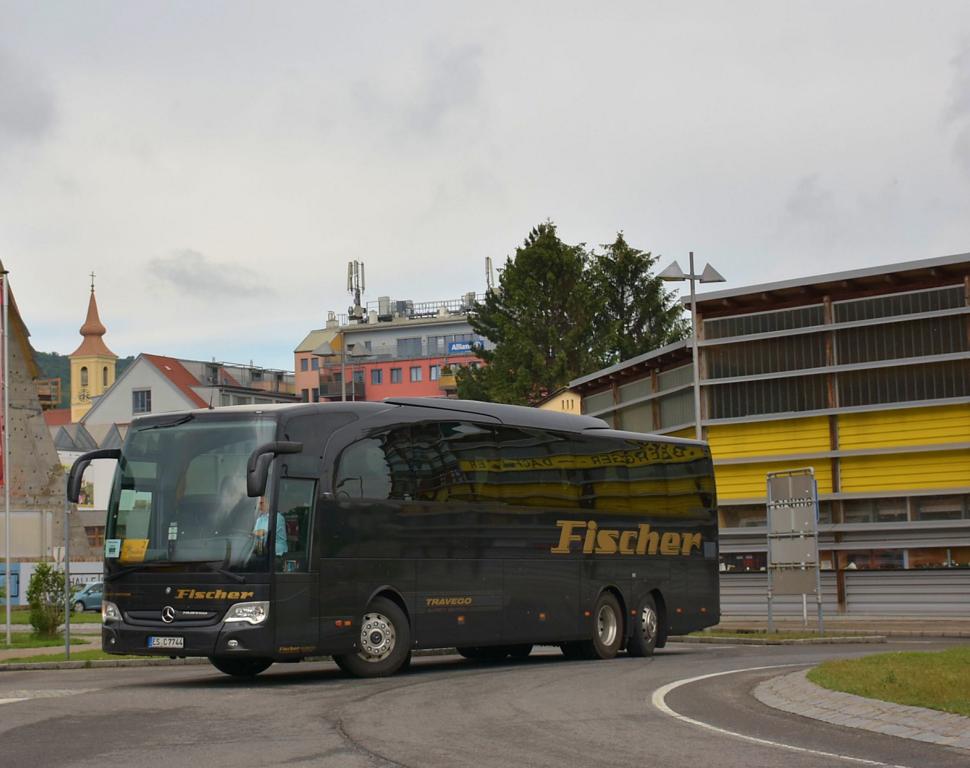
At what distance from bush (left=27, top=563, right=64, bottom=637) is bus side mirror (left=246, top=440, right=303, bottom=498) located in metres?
15.7

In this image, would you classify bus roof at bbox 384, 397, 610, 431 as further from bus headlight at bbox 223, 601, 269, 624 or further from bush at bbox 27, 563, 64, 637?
bush at bbox 27, 563, 64, 637

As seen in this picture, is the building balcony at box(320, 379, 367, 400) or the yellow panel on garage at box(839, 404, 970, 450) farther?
the building balcony at box(320, 379, 367, 400)

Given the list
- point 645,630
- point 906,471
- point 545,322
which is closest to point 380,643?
point 645,630

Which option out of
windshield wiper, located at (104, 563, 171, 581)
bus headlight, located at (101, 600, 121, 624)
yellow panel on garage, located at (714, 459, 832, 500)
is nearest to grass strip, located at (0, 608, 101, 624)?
yellow panel on garage, located at (714, 459, 832, 500)

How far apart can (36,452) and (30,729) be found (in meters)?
62.0

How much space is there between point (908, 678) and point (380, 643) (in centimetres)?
698

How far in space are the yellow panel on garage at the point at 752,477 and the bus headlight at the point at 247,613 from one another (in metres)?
25.7

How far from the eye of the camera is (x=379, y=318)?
5748 inches

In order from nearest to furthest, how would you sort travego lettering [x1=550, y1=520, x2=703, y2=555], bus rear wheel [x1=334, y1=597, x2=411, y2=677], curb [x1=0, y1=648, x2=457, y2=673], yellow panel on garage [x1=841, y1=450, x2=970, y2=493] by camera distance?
bus rear wheel [x1=334, y1=597, x2=411, y2=677]
travego lettering [x1=550, y1=520, x2=703, y2=555]
curb [x1=0, y1=648, x2=457, y2=673]
yellow panel on garage [x1=841, y1=450, x2=970, y2=493]

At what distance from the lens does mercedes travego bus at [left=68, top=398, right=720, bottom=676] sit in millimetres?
18516

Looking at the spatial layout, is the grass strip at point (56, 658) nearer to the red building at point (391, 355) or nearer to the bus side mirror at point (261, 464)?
the bus side mirror at point (261, 464)

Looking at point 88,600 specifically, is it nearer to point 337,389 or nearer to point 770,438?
point 770,438

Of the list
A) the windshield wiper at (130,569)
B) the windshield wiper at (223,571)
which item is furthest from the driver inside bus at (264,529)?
the windshield wiper at (130,569)

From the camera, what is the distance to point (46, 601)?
110 ft
